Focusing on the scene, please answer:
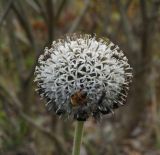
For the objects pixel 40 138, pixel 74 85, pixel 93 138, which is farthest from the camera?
pixel 93 138

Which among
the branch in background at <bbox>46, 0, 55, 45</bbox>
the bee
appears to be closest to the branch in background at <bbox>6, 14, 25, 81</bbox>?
the branch in background at <bbox>46, 0, 55, 45</bbox>

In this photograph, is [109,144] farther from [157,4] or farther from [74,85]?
[74,85]

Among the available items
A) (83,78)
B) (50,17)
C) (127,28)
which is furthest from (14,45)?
(83,78)

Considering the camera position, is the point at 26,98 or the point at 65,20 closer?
the point at 26,98

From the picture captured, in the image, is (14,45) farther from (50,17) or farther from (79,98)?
(79,98)

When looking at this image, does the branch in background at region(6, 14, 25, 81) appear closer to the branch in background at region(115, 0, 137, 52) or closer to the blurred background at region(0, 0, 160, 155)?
the blurred background at region(0, 0, 160, 155)

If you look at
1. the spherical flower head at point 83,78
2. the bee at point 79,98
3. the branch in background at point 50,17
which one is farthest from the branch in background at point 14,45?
the bee at point 79,98

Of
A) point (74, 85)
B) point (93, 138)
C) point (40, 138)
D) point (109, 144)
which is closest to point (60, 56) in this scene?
point (74, 85)
